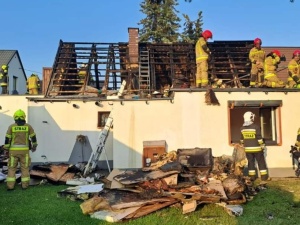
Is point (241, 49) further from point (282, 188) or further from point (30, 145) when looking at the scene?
point (30, 145)

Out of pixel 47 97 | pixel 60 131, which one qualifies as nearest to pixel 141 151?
pixel 60 131

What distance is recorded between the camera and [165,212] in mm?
6352

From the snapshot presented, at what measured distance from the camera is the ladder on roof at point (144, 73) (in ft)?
43.3

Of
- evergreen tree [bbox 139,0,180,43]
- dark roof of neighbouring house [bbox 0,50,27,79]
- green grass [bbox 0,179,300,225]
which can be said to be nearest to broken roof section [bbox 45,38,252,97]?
green grass [bbox 0,179,300,225]

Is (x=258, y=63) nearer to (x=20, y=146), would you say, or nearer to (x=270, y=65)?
(x=270, y=65)

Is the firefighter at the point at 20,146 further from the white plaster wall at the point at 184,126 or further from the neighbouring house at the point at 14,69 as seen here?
the neighbouring house at the point at 14,69

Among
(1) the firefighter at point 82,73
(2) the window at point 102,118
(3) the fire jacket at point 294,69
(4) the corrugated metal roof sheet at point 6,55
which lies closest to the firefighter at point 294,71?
(3) the fire jacket at point 294,69

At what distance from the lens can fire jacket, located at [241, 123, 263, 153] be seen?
30.5ft

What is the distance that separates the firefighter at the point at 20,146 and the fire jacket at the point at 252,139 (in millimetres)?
5819

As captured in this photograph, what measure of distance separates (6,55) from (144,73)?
74.7 feet

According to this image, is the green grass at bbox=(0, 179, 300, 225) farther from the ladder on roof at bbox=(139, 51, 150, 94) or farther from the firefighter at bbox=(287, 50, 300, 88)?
the ladder on roof at bbox=(139, 51, 150, 94)

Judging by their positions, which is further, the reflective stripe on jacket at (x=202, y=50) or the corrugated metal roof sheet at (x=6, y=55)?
the corrugated metal roof sheet at (x=6, y=55)

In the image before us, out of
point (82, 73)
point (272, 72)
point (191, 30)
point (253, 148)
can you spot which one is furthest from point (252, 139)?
point (191, 30)

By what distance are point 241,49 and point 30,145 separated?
10.0 metres
